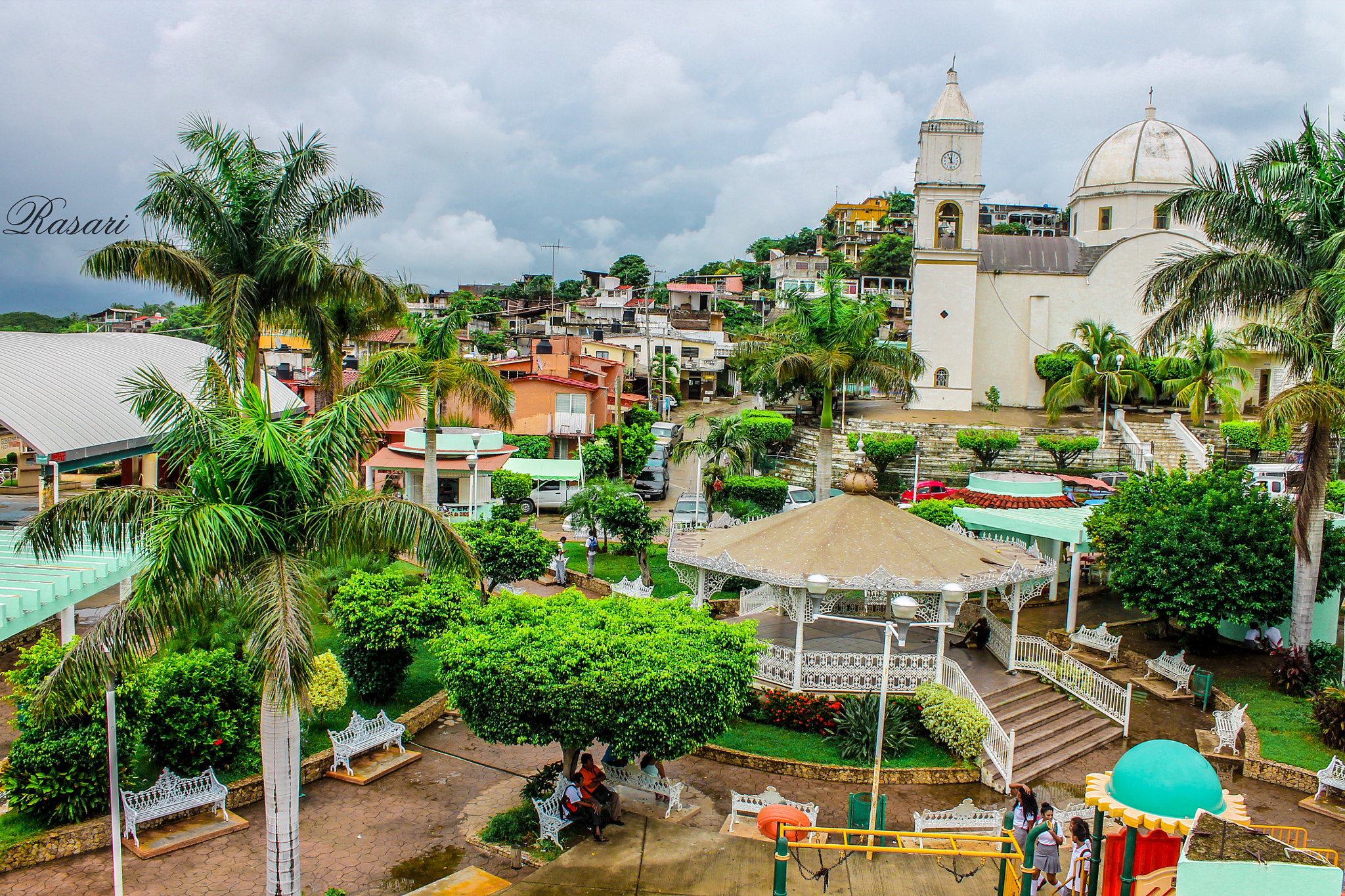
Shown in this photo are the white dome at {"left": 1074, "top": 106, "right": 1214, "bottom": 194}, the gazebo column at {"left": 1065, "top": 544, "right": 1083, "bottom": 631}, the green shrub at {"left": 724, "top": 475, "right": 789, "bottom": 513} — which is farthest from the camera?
the white dome at {"left": 1074, "top": 106, "right": 1214, "bottom": 194}

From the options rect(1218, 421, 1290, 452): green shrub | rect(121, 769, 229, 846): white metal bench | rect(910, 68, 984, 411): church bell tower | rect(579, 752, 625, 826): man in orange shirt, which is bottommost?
rect(121, 769, 229, 846): white metal bench

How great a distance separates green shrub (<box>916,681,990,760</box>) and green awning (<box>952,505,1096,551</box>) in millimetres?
6766

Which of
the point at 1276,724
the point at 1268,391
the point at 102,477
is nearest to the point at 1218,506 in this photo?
the point at 1276,724

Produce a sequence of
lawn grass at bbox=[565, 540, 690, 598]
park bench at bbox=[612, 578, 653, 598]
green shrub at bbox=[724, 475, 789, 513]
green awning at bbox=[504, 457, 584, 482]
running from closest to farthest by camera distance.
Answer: park bench at bbox=[612, 578, 653, 598] < lawn grass at bbox=[565, 540, 690, 598] < green shrub at bbox=[724, 475, 789, 513] < green awning at bbox=[504, 457, 584, 482]

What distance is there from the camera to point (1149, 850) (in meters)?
9.59

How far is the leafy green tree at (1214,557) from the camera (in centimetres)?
1734

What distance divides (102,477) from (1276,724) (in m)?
33.8

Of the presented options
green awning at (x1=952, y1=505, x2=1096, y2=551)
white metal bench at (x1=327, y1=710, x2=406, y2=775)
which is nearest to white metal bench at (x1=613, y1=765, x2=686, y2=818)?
white metal bench at (x1=327, y1=710, x2=406, y2=775)

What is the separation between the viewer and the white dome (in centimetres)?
4684

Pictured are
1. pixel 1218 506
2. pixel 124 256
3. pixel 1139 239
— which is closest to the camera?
pixel 124 256

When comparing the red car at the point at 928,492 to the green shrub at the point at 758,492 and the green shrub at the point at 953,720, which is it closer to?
the green shrub at the point at 758,492

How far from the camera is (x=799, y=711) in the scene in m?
15.5

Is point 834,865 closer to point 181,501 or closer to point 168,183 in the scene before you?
point 181,501

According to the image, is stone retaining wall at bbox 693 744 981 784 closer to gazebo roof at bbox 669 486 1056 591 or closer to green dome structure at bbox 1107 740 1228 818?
gazebo roof at bbox 669 486 1056 591
